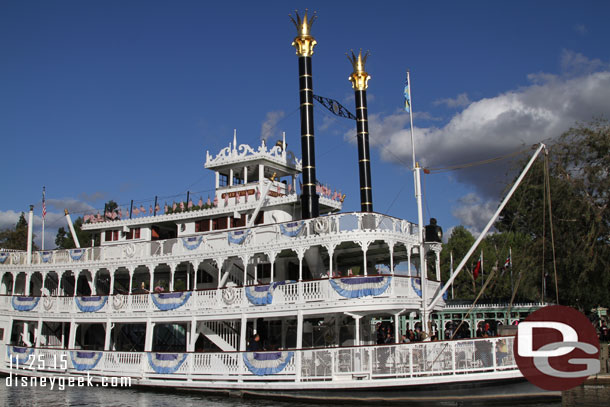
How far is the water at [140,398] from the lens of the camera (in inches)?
787

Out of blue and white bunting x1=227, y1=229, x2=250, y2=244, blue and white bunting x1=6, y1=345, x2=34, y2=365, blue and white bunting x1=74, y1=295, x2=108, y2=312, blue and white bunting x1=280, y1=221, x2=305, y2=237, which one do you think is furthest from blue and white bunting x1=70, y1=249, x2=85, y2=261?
blue and white bunting x1=280, y1=221, x2=305, y2=237

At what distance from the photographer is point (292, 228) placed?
22.3 metres

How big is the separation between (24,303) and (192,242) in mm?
10260

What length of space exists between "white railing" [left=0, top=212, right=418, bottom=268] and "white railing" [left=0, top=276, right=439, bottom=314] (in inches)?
69.7

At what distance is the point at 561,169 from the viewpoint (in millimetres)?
29016

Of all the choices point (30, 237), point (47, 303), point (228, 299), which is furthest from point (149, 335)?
point (30, 237)

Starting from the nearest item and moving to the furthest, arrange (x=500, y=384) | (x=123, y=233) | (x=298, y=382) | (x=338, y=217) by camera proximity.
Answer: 1. (x=500, y=384)
2. (x=298, y=382)
3. (x=338, y=217)
4. (x=123, y=233)

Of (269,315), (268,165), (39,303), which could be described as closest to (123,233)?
(39,303)

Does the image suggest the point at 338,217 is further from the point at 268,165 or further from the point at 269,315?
the point at 268,165

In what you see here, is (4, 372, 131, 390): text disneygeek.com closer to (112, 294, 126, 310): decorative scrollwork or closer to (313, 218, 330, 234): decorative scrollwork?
(112, 294, 126, 310): decorative scrollwork

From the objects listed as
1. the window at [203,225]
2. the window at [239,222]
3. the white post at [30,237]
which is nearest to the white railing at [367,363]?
the window at [203,225]

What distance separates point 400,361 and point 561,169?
51.0 feet

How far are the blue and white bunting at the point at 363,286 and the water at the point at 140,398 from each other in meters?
3.72

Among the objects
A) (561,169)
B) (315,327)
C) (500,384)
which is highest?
(561,169)
